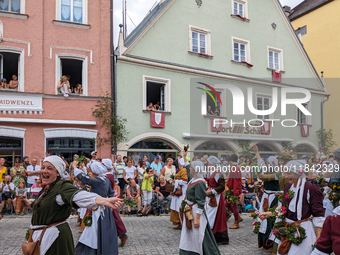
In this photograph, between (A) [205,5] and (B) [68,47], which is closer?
(B) [68,47]

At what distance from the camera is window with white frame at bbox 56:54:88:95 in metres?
16.0

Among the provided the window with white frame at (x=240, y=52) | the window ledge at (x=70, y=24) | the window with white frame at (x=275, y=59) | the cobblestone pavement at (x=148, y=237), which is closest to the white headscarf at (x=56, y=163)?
the cobblestone pavement at (x=148, y=237)

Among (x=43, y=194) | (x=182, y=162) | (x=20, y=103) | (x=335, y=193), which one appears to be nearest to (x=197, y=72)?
(x=20, y=103)

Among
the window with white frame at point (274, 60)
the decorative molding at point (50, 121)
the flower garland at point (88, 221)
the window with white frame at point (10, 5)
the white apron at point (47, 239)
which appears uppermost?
the window with white frame at point (10, 5)

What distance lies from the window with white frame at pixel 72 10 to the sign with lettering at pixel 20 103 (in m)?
4.02

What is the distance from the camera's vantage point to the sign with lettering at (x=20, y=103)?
14.6 meters

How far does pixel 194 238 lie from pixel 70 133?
10863mm

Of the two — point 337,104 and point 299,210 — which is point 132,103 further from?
point 337,104

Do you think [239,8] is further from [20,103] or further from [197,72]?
[20,103]

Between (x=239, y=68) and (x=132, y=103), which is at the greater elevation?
(x=239, y=68)

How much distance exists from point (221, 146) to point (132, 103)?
18.5 feet

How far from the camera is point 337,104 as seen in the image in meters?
23.3

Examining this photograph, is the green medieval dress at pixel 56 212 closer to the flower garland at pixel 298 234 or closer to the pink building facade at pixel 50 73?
the flower garland at pixel 298 234

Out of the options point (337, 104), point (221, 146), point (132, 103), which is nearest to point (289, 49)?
point (337, 104)
